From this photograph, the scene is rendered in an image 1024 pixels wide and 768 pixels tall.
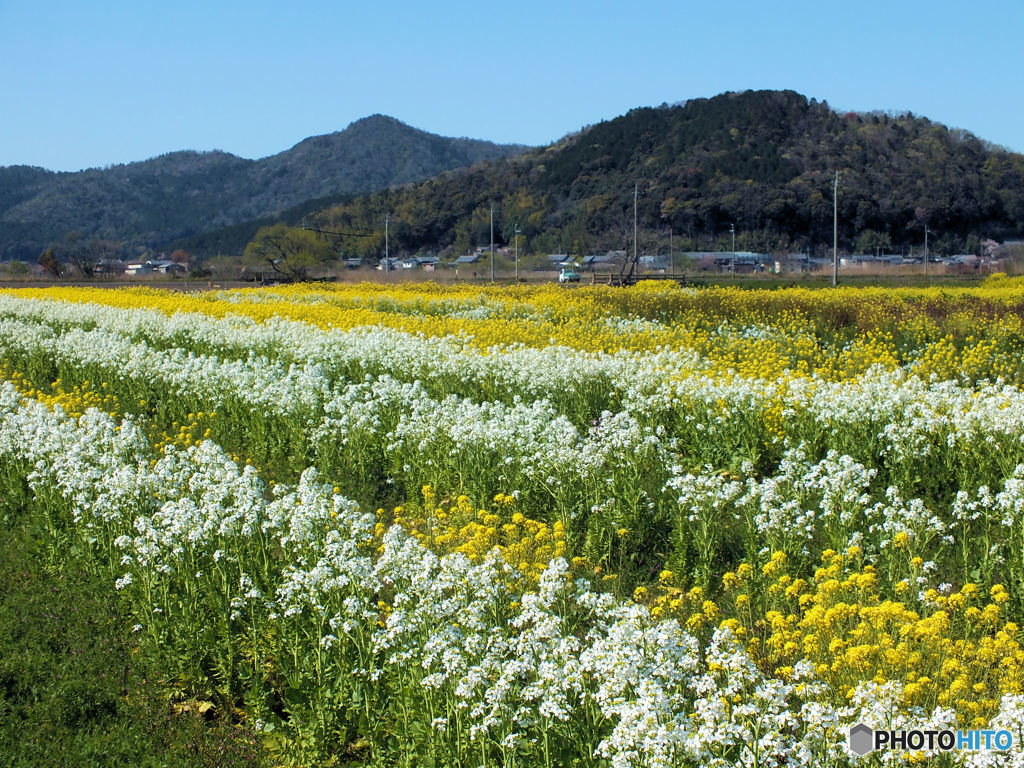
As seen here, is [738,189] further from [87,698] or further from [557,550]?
[87,698]

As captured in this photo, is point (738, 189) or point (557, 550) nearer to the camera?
point (557, 550)

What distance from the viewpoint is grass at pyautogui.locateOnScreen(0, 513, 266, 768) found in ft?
16.8

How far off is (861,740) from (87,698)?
440 cm

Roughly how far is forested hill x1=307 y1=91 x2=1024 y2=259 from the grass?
7482 centimetres

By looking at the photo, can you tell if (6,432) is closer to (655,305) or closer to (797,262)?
(655,305)

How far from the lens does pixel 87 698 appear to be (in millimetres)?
5660

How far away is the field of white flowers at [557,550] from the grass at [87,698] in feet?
0.60

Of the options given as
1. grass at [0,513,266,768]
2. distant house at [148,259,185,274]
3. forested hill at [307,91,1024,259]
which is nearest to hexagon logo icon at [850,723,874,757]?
grass at [0,513,266,768]

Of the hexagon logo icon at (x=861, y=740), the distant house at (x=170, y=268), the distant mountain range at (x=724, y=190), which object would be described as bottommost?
the hexagon logo icon at (x=861, y=740)

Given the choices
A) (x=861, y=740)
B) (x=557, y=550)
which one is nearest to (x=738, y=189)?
(x=557, y=550)

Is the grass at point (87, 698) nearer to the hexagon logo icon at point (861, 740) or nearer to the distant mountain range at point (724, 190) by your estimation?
the hexagon logo icon at point (861, 740)

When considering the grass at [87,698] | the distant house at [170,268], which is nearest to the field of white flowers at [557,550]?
the grass at [87,698]

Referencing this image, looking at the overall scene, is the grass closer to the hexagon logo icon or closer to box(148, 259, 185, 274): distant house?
the hexagon logo icon

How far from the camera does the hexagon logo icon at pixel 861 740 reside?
3.56 meters
